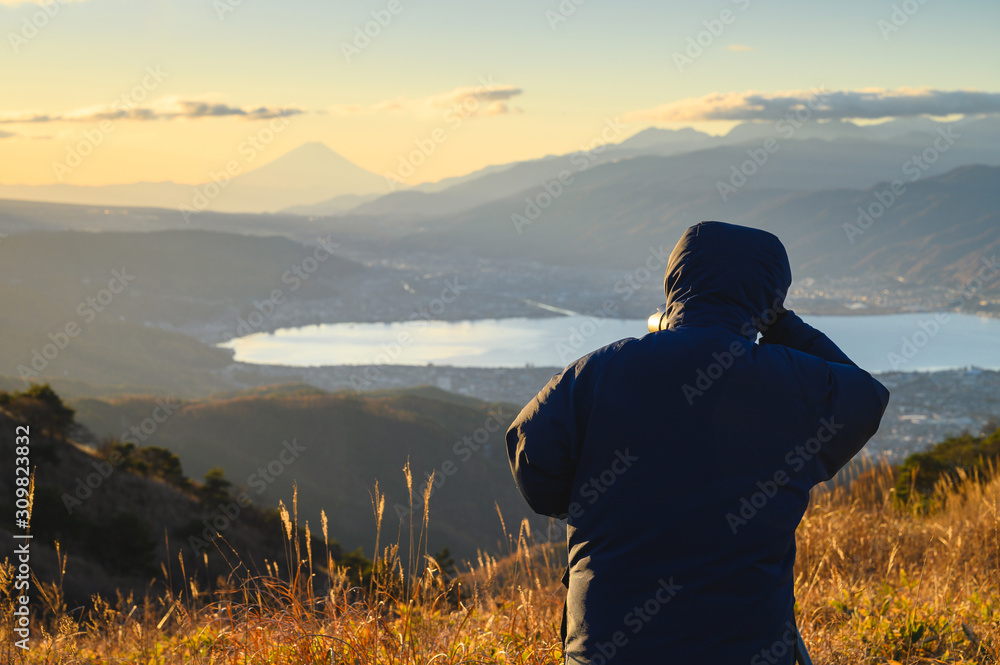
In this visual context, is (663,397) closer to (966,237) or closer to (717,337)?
(717,337)

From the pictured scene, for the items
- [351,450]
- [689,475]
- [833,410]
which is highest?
[833,410]

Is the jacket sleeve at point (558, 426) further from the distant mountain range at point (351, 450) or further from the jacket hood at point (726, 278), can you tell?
the distant mountain range at point (351, 450)

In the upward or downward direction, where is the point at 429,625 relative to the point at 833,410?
downward

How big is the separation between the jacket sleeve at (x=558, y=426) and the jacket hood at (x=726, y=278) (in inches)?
10.9

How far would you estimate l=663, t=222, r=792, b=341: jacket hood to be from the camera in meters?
1.75

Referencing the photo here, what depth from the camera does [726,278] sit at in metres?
1.75

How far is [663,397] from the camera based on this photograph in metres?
1.58

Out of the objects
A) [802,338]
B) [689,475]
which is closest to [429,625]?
[689,475]

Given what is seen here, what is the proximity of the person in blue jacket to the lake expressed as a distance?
93.6 metres

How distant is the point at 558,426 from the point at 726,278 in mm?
601

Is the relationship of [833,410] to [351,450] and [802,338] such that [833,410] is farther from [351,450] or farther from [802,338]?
[351,450]

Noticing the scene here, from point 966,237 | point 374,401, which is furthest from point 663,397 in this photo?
point 966,237

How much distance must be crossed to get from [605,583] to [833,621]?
2381 millimetres

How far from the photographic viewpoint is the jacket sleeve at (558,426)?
164 centimetres
